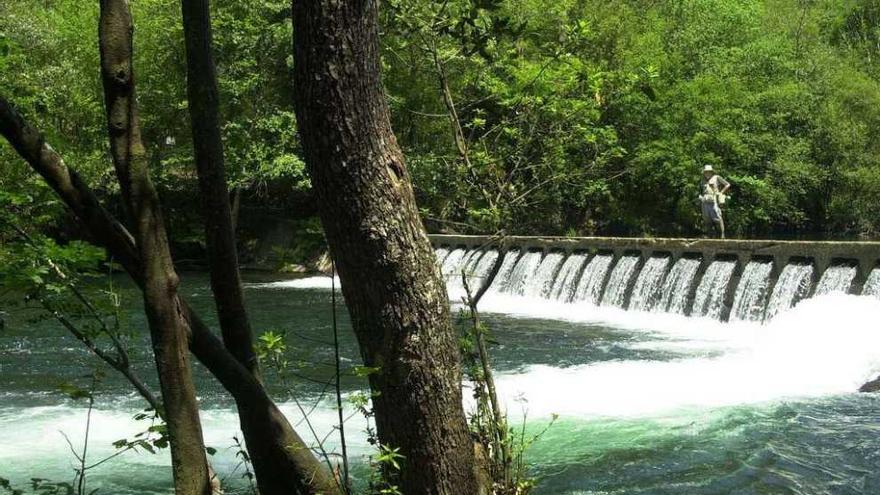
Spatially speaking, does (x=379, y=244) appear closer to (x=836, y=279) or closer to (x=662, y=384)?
(x=662, y=384)

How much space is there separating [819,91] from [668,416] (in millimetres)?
28315

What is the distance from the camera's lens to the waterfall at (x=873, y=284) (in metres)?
13.2

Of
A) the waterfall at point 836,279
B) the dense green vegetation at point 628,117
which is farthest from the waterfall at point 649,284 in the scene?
the dense green vegetation at point 628,117

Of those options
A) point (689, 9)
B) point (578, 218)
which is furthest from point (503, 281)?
point (689, 9)

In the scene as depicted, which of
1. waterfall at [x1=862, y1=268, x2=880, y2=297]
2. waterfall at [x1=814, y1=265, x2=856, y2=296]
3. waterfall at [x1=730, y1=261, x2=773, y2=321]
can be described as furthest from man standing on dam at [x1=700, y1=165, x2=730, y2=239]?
waterfall at [x1=862, y1=268, x2=880, y2=297]

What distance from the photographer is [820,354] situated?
39.6 ft

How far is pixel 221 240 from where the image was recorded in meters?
3.82

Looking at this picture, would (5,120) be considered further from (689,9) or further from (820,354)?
(689,9)

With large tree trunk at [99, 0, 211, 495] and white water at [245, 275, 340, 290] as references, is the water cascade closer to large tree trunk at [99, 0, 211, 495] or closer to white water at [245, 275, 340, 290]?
white water at [245, 275, 340, 290]

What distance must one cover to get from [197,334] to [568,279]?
54.9ft

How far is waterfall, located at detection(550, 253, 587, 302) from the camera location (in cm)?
1955

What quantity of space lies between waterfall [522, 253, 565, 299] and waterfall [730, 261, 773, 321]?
5262 mm

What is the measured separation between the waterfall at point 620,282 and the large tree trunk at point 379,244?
1495 centimetres

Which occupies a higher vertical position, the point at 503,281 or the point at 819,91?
the point at 819,91
